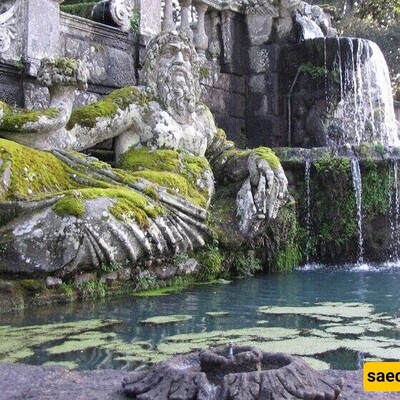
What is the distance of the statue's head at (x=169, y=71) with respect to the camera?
265 inches

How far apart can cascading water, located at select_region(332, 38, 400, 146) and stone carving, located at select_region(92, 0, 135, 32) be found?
10.9ft

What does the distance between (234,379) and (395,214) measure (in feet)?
22.3

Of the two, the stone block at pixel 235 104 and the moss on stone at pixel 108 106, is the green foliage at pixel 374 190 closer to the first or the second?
the stone block at pixel 235 104

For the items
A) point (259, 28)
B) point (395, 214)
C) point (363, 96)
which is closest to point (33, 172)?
point (395, 214)

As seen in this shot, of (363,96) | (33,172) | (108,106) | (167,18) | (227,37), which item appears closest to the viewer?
(33,172)

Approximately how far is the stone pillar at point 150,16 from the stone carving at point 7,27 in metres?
2.02

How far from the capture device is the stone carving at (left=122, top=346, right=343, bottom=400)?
2172 millimetres

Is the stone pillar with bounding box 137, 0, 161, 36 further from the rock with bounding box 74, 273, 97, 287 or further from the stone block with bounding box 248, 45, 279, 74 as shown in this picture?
the rock with bounding box 74, 273, 97, 287

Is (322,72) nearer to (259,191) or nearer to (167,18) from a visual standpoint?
(167,18)

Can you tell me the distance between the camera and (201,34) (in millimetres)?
9711

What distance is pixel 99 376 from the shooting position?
2582mm

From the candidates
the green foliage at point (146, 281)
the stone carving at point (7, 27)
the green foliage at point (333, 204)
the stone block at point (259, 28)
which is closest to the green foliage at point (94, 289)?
the green foliage at point (146, 281)

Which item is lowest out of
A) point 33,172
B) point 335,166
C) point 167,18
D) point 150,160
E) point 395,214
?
point 395,214

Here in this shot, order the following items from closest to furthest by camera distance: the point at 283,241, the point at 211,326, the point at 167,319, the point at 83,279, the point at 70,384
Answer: the point at 70,384, the point at 211,326, the point at 167,319, the point at 83,279, the point at 283,241
